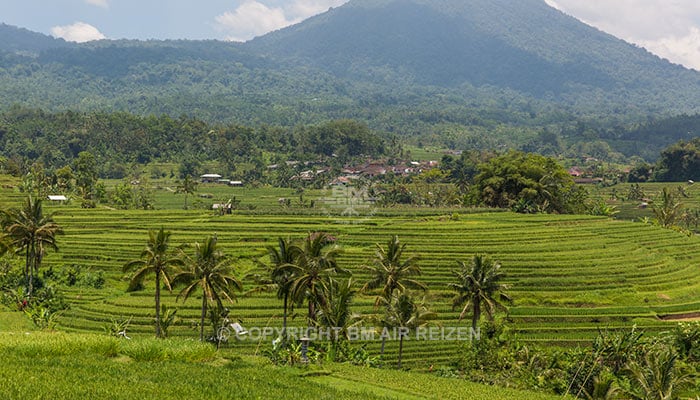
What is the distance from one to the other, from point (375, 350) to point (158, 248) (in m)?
18.2

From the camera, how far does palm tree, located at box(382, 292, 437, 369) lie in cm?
3922

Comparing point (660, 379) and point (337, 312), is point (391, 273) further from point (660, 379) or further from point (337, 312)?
point (660, 379)

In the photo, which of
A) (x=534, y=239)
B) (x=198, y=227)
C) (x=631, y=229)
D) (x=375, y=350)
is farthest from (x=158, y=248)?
(x=631, y=229)

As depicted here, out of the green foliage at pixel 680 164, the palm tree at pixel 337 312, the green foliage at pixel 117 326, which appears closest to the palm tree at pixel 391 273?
the palm tree at pixel 337 312

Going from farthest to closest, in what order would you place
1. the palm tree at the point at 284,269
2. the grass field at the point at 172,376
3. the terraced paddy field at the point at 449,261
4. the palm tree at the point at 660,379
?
the terraced paddy field at the point at 449,261, the palm tree at the point at 284,269, the palm tree at the point at 660,379, the grass field at the point at 172,376

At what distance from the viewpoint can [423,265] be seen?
2446 inches

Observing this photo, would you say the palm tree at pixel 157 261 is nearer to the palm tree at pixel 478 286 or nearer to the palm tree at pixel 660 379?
the palm tree at pixel 478 286

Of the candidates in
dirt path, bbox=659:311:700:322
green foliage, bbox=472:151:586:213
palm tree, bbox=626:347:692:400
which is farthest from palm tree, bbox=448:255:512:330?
green foliage, bbox=472:151:586:213

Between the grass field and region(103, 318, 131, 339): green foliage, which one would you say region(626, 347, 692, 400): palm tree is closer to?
the grass field

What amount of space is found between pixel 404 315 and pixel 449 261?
24.5m

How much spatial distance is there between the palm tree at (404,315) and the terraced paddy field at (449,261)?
5.69 m

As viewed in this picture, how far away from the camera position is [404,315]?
39.7 meters

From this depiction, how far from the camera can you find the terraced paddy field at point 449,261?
4878cm

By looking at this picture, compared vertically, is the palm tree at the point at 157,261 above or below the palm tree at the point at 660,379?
above
